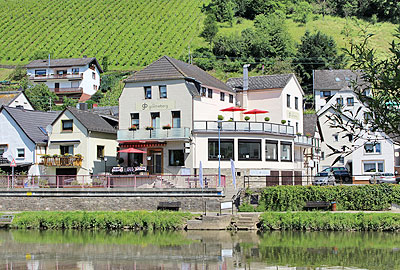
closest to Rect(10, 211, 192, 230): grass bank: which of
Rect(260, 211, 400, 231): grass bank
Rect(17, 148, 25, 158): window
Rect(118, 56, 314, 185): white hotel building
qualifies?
Rect(260, 211, 400, 231): grass bank

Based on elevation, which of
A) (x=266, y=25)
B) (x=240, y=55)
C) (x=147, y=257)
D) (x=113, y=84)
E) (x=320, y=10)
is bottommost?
(x=147, y=257)

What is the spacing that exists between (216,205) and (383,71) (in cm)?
2582

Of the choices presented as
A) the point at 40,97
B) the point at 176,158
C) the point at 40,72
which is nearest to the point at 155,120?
the point at 176,158

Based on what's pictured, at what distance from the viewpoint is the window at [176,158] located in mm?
44375

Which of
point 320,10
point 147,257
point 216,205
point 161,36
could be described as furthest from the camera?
point 320,10

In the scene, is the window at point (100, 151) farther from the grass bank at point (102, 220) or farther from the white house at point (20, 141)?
the grass bank at point (102, 220)

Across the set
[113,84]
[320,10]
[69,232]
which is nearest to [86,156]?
[69,232]

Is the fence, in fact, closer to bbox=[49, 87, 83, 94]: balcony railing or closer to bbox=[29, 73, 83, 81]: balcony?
bbox=[49, 87, 83, 94]: balcony railing

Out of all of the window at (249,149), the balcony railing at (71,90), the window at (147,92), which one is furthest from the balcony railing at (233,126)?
the balcony railing at (71,90)

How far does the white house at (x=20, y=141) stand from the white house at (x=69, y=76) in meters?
44.5

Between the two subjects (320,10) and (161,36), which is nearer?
(161,36)

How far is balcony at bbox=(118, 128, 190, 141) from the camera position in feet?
143

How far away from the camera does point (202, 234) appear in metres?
31.3

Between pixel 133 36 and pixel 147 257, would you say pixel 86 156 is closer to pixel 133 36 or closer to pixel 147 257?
pixel 147 257
